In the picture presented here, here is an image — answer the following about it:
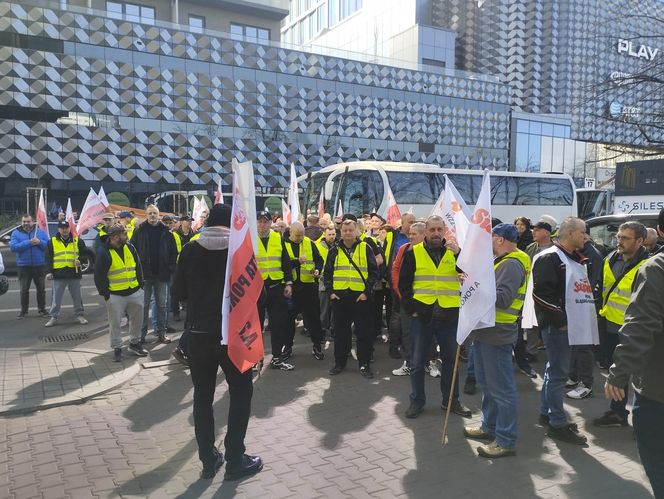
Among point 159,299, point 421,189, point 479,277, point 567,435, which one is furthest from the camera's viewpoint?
point 421,189

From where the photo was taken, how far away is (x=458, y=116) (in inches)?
2002

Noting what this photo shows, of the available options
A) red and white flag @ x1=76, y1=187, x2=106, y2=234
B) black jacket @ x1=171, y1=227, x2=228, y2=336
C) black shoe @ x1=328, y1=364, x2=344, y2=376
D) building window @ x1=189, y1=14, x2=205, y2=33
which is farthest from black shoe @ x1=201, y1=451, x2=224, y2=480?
building window @ x1=189, y1=14, x2=205, y2=33

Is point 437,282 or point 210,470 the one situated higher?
point 437,282

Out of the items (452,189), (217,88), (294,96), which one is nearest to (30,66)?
(217,88)

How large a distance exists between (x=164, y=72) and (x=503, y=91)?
33339 millimetres

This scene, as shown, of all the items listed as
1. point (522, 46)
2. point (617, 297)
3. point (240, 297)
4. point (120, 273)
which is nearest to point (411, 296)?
point (617, 297)

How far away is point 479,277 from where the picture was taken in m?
4.22

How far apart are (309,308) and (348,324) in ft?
3.18

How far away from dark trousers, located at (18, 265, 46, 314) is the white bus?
9409 mm

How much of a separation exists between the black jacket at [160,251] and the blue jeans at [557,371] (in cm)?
564

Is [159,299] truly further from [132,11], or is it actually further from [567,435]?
[132,11]

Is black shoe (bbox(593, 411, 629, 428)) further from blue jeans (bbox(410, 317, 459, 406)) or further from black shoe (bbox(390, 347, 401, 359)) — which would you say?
black shoe (bbox(390, 347, 401, 359))

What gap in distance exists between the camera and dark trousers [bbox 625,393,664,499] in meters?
2.65

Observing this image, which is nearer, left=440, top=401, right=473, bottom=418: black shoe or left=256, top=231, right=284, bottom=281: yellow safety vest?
left=440, top=401, right=473, bottom=418: black shoe
